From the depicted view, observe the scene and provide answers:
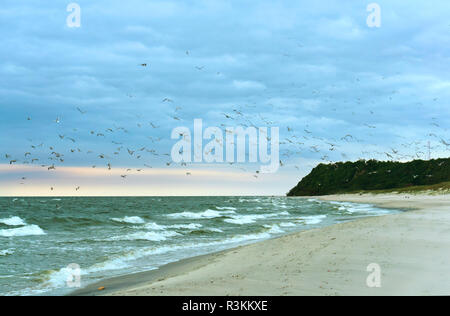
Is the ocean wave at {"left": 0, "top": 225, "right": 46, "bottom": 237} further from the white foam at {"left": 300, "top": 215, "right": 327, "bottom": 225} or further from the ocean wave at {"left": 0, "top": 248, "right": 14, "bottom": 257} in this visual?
the white foam at {"left": 300, "top": 215, "right": 327, "bottom": 225}

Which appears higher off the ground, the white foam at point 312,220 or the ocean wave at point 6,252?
the ocean wave at point 6,252

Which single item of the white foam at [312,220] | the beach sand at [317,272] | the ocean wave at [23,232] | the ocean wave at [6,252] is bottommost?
the white foam at [312,220]

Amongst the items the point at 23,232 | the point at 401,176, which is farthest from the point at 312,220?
the point at 401,176

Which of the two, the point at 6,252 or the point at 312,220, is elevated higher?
the point at 6,252

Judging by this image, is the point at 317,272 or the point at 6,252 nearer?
the point at 317,272

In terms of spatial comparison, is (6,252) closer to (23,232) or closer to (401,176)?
(23,232)

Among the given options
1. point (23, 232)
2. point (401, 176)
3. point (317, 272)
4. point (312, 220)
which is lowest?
point (312, 220)

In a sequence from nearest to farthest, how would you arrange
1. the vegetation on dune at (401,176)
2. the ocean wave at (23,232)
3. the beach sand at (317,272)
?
the beach sand at (317,272)
the ocean wave at (23,232)
the vegetation on dune at (401,176)

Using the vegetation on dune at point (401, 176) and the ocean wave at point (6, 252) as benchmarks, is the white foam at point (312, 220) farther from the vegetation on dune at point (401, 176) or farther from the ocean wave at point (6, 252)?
the vegetation on dune at point (401, 176)

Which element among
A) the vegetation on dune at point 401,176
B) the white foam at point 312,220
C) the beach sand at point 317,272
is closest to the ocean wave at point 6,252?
the beach sand at point 317,272

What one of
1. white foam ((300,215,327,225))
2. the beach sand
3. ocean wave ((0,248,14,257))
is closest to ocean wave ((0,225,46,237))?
ocean wave ((0,248,14,257))

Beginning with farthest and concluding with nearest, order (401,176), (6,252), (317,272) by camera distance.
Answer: (401,176) → (6,252) → (317,272)
